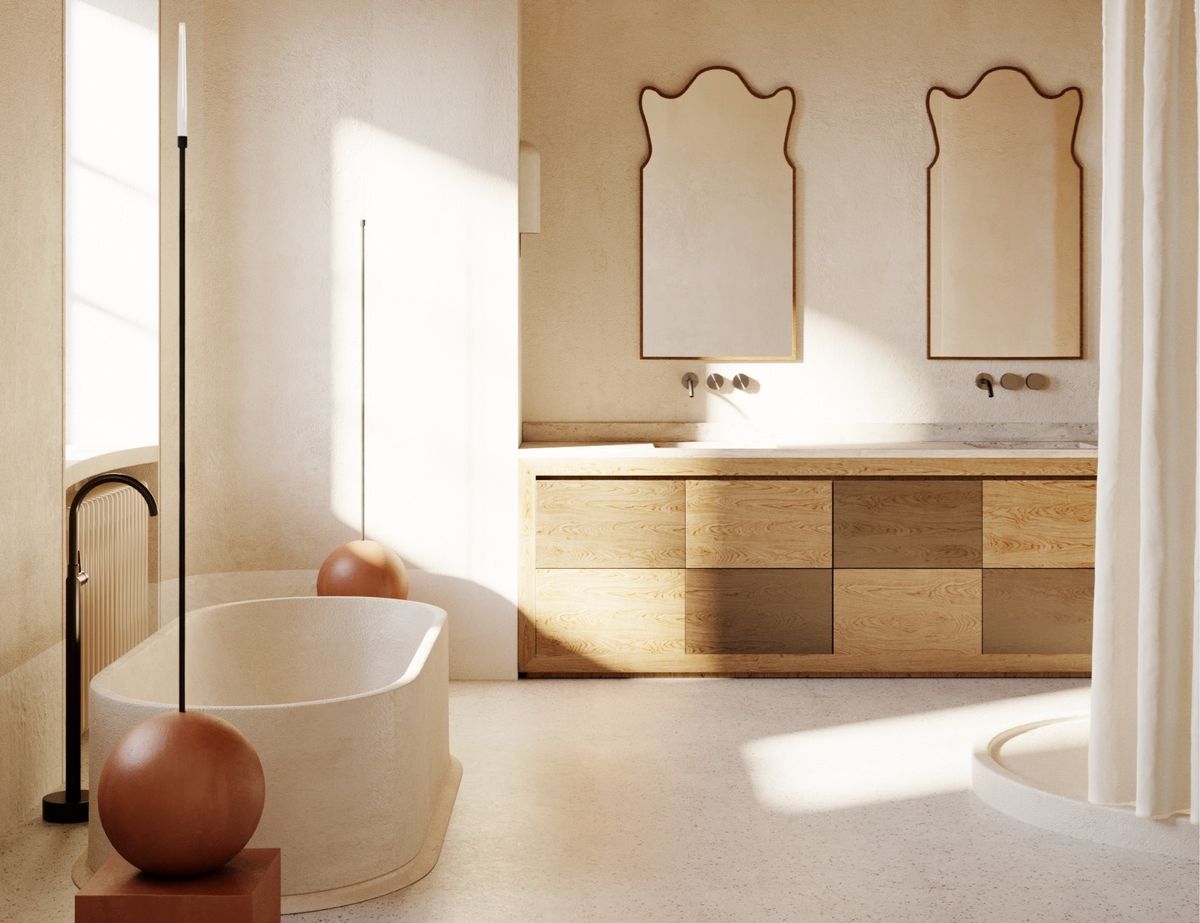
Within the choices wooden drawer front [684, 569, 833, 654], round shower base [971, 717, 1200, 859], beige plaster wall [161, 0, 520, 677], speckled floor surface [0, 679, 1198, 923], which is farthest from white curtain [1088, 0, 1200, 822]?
beige plaster wall [161, 0, 520, 677]

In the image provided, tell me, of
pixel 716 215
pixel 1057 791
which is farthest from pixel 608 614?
pixel 1057 791

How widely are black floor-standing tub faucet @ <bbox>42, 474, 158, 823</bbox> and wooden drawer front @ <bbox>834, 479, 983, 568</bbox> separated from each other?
247cm

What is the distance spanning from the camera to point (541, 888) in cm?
266


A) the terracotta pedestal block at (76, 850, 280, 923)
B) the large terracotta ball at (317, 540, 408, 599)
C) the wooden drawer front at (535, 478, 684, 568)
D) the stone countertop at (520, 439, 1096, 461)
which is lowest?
the terracotta pedestal block at (76, 850, 280, 923)

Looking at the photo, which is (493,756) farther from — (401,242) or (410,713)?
(401,242)

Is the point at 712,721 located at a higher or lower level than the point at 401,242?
lower

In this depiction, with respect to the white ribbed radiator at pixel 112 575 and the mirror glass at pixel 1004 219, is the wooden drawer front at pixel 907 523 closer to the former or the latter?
the mirror glass at pixel 1004 219

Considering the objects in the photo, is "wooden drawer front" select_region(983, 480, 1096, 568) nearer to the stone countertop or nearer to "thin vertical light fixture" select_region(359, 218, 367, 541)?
the stone countertop

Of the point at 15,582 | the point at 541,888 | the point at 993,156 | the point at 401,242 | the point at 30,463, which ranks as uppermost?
the point at 993,156

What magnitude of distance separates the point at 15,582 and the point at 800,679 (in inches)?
105

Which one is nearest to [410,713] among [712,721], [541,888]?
[541,888]

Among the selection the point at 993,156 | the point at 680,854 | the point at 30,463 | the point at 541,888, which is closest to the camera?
the point at 541,888

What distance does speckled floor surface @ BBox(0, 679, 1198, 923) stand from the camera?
2.56 metres

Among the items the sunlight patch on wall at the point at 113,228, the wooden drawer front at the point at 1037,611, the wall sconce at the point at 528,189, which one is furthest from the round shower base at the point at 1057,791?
the sunlight patch on wall at the point at 113,228
